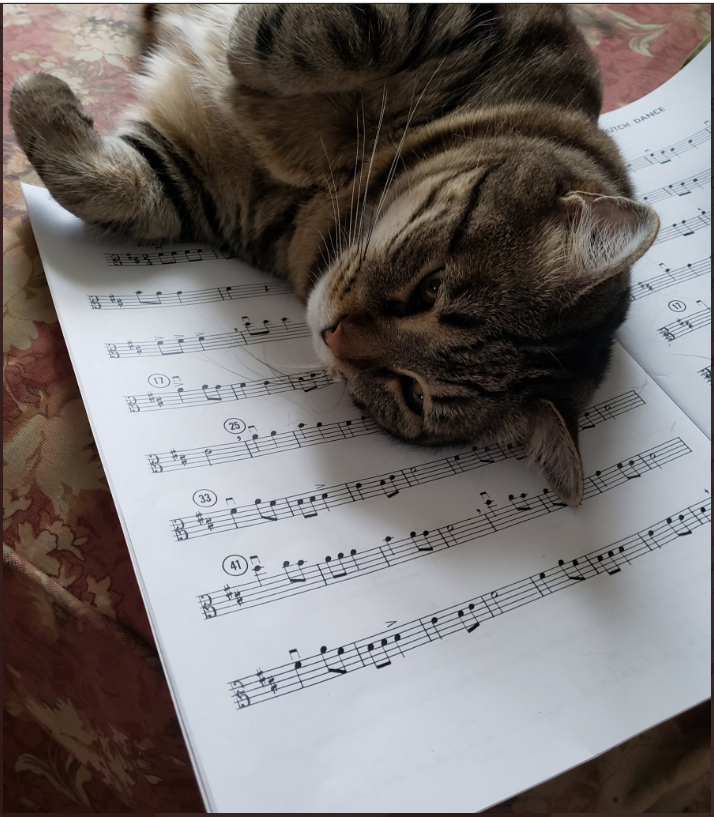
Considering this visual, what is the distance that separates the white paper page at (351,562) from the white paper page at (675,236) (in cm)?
11

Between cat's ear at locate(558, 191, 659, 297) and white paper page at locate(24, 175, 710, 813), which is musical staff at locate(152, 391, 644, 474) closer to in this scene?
white paper page at locate(24, 175, 710, 813)

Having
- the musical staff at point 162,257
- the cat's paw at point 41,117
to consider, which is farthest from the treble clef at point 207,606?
the cat's paw at point 41,117

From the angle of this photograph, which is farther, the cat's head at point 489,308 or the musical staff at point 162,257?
the musical staff at point 162,257

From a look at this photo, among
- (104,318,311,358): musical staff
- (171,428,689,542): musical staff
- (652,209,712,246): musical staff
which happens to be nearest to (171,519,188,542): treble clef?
(171,428,689,542): musical staff

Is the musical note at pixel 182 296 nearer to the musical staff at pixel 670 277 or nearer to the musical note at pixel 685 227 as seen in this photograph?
the musical staff at pixel 670 277

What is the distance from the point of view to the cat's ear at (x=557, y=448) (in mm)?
905

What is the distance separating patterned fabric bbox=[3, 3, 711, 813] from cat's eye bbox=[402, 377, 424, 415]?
46 centimetres

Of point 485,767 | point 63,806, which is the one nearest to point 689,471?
point 485,767

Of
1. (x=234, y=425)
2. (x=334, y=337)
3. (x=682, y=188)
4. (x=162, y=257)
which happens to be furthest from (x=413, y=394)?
(x=682, y=188)

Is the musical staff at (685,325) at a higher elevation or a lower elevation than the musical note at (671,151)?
lower

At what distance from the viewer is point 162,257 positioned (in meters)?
1.12

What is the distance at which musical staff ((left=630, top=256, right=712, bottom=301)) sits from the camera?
1.30m

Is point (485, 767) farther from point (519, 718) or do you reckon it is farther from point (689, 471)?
point (689, 471)

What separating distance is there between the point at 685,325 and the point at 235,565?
1.01 meters
